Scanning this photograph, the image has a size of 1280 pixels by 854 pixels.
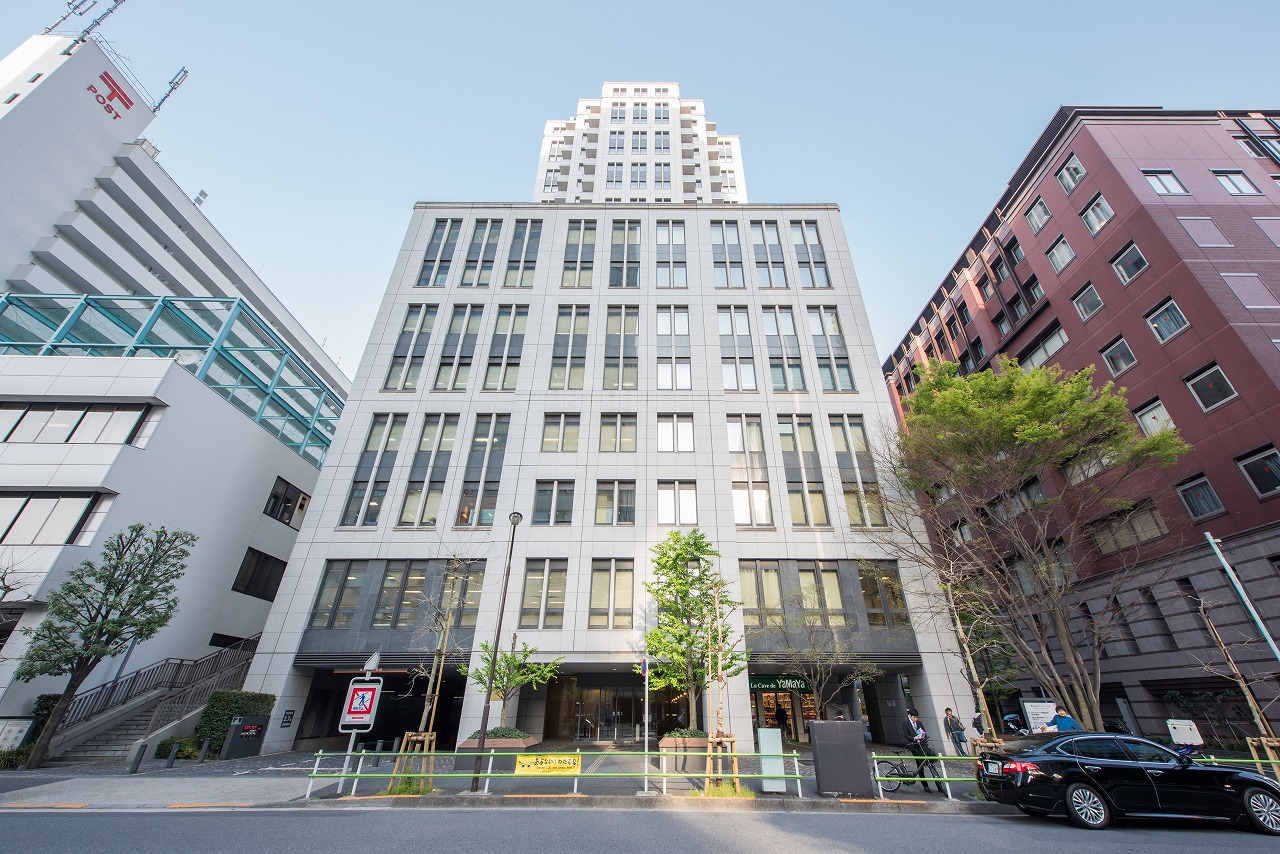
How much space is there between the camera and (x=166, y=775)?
15320 mm

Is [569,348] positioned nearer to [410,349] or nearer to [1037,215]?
[410,349]

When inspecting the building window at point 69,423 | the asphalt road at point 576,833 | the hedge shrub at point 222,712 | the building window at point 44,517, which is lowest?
the asphalt road at point 576,833

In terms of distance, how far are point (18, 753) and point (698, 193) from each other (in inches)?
2359

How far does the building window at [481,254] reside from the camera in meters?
33.4

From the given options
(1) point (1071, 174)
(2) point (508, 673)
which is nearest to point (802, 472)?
(2) point (508, 673)

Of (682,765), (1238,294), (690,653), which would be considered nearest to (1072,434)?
(1238,294)

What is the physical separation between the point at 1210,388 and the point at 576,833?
3111 centimetres

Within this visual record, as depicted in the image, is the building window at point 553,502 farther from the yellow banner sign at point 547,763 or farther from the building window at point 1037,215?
the building window at point 1037,215

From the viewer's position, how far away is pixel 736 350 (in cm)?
3078

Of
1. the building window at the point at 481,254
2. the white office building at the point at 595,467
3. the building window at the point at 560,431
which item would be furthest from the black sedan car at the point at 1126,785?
the building window at the point at 481,254

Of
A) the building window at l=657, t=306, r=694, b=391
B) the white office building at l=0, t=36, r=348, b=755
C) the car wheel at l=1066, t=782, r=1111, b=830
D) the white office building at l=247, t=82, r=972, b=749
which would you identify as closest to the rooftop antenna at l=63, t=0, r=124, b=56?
the white office building at l=0, t=36, r=348, b=755

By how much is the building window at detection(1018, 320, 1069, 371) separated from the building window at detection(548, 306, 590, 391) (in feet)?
92.7

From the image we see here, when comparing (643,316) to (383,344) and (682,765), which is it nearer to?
(383,344)

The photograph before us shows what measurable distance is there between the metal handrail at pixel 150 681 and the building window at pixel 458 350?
16665 millimetres
